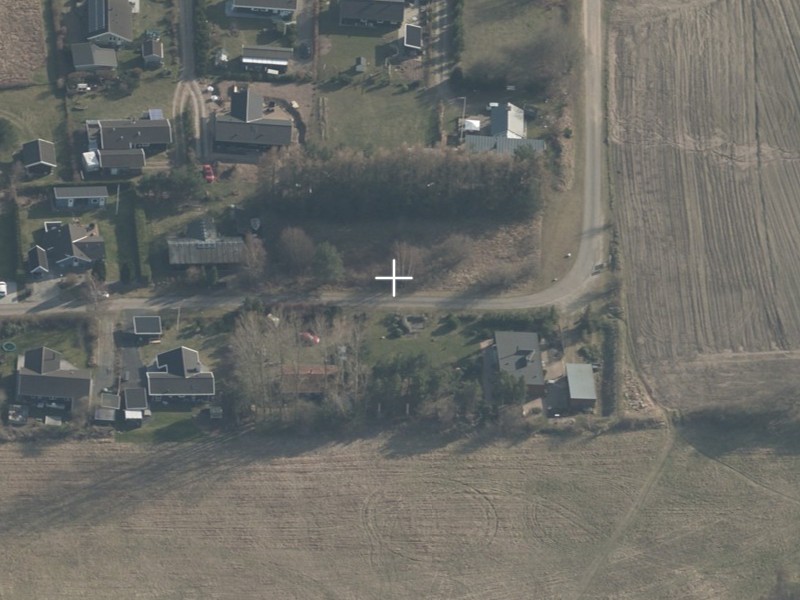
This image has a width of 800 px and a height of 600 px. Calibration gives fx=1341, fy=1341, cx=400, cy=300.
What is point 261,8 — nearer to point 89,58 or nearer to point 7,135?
point 89,58

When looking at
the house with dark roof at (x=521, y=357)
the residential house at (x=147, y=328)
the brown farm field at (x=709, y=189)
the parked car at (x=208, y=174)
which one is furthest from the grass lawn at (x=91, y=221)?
the brown farm field at (x=709, y=189)

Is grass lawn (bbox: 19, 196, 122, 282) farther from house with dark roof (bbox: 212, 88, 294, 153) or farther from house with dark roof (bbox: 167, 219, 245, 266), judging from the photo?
house with dark roof (bbox: 212, 88, 294, 153)

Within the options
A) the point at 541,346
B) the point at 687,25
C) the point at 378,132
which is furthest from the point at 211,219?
the point at 687,25

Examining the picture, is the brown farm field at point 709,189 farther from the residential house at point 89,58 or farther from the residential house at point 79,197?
the residential house at point 89,58

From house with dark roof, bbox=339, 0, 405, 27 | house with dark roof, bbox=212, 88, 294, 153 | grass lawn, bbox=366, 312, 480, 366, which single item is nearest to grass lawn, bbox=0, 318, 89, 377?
house with dark roof, bbox=212, 88, 294, 153

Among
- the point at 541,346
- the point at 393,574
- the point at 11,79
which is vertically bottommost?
the point at 393,574

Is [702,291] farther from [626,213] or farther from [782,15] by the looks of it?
[782,15]
